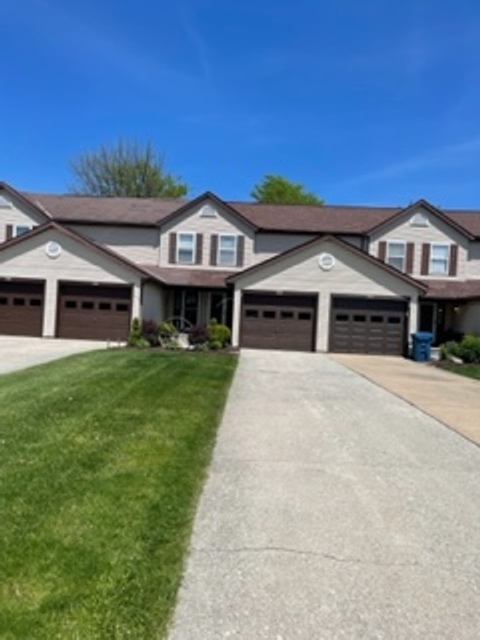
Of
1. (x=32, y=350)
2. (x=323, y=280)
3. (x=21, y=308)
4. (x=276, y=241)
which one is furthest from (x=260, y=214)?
(x=32, y=350)

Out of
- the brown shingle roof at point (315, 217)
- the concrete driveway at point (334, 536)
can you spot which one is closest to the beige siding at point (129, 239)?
the brown shingle roof at point (315, 217)

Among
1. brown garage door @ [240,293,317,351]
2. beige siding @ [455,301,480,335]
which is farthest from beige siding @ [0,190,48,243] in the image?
beige siding @ [455,301,480,335]

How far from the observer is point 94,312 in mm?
27375

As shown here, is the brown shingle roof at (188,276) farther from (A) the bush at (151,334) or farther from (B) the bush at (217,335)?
(B) the bush at (217,335)

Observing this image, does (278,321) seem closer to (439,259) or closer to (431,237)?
(439,259)

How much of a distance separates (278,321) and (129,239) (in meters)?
9.98

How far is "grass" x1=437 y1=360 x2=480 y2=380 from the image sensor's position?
1930 centimetres

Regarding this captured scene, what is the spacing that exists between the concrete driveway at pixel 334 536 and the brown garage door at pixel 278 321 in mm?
17401

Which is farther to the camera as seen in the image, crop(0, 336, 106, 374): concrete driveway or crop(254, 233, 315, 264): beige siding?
crop(254, 233, 315, 264): beige siding

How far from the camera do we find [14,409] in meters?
8.89

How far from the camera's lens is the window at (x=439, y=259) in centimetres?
3095

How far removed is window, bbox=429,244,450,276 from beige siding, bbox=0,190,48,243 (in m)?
A: 20.3

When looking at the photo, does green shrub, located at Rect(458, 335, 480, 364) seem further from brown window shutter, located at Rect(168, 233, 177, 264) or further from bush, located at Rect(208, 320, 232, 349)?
brown window shutter, located at Rect(168, 233, 177, 264)

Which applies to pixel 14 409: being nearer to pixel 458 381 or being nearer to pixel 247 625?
pixel 247 625
